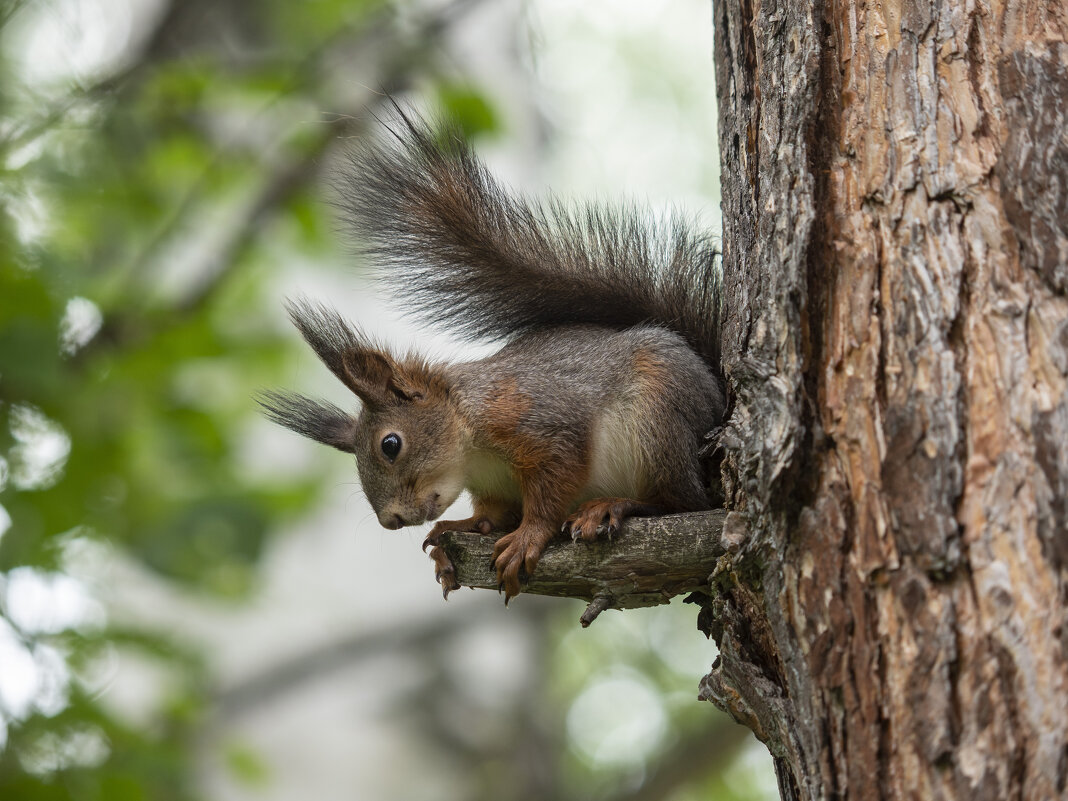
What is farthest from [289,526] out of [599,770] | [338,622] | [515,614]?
[599,770]

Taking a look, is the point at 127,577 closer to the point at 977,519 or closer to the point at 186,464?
the point at 186,464

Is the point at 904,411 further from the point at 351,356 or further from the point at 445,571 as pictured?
the point at 351,356

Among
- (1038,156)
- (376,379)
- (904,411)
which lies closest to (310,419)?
→ (376,379)

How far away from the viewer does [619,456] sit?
208 cm

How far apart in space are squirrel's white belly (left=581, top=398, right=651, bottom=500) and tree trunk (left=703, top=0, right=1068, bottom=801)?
1.57 ft

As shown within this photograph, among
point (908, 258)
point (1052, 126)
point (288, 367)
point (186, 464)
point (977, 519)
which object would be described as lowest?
point (977, 519)

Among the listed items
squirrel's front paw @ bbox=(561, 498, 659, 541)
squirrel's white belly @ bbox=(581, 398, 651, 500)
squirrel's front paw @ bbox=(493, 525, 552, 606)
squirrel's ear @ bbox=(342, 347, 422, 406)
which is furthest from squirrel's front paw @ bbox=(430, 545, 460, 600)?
squirrel's ear @ bbox=(342, 347, 422, 406)

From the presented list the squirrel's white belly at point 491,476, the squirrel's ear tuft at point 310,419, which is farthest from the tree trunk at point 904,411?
the squirrel's ear tuft at point 310,419

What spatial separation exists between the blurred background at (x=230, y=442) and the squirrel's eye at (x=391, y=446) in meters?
A: 0.30

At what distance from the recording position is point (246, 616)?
422 centimetres

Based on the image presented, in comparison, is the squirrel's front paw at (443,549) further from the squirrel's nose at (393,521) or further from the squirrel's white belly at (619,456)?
the squirrel's white belly at (619,456)

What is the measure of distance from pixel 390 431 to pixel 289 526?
1461 millimetres

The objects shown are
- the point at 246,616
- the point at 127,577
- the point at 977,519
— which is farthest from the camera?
the point at 246,616

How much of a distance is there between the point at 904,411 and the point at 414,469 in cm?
126
